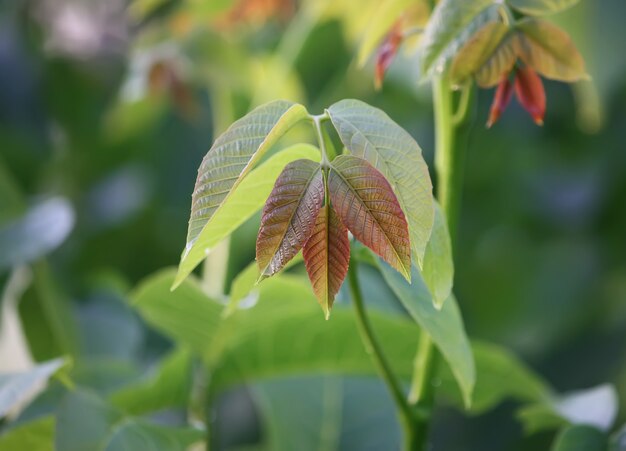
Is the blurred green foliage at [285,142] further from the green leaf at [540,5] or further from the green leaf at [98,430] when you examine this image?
the green leaf at [540,5]

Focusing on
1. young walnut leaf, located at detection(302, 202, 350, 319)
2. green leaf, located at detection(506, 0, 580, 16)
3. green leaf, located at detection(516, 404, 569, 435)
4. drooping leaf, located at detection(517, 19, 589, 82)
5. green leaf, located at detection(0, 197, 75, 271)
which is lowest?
green leaf, located at detection(516, 404, 569, 435)

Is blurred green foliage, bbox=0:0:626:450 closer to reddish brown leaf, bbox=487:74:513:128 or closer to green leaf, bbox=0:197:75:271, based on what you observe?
green leaf, bbox=0:197:75:271

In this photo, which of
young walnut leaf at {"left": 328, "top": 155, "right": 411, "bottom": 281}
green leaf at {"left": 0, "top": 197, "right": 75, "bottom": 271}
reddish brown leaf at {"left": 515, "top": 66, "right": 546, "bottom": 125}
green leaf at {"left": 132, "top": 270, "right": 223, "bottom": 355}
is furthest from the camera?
green leaf at {"left": 0, "top": 197, "right": 75, "bottom": 271}

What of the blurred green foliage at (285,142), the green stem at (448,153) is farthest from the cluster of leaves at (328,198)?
the blurred green foliage at (285,142)

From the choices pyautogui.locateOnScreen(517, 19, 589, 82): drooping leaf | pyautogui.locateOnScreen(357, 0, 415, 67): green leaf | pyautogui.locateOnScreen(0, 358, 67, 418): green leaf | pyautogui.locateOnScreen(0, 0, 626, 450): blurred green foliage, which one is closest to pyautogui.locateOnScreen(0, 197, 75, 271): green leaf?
pyautogui.locateOnScreen(0, 0, 626, 450): blurred green foliage

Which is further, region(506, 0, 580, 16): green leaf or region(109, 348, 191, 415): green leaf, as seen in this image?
region(109, 348, 191, 415): green leaf

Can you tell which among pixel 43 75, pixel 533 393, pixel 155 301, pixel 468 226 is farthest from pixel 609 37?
pixel 43 75
